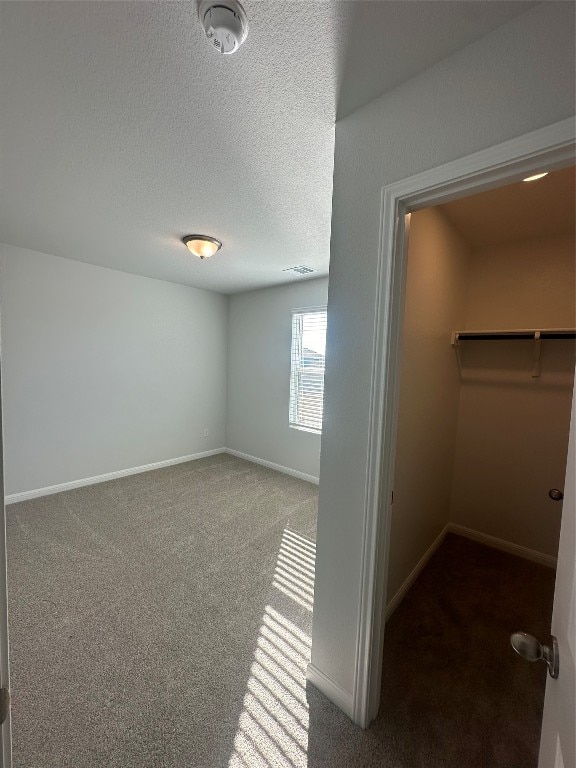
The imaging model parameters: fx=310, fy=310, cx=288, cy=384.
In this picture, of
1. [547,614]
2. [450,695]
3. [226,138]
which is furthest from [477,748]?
[226,138]

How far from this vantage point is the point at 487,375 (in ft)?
8.63

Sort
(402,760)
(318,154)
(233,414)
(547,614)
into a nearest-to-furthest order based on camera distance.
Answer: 1. (402,760)
2. (318,154)
3. (547,614)
4. (233,414)

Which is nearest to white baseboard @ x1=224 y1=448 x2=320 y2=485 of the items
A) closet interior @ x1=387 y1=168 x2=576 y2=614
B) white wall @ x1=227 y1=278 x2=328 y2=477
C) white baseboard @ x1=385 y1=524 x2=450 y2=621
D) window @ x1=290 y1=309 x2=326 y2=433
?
white wall @ x1=227 y1=278 x2=328 y2=477

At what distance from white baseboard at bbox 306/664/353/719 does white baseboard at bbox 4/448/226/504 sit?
3225mm

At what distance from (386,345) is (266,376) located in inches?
133

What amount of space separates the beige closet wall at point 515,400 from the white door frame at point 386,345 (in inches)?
73.7

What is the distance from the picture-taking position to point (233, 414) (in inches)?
196

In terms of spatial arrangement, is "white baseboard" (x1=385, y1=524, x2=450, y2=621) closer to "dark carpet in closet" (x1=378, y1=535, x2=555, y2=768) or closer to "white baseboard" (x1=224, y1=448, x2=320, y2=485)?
"dark carpet in closet" (x1=378, y1=535, x2=555, y2=768)

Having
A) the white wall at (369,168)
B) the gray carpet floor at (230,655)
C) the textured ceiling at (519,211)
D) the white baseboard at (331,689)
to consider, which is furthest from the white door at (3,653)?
the textured ceiling at (519,211)

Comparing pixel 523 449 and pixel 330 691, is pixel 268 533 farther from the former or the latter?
pixel 523 449

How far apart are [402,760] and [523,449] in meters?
2.15

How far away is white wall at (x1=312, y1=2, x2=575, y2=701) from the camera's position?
0.87 meters

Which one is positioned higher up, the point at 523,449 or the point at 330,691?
the point at 523,449

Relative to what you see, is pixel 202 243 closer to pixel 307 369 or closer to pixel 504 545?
pixel 307 369
